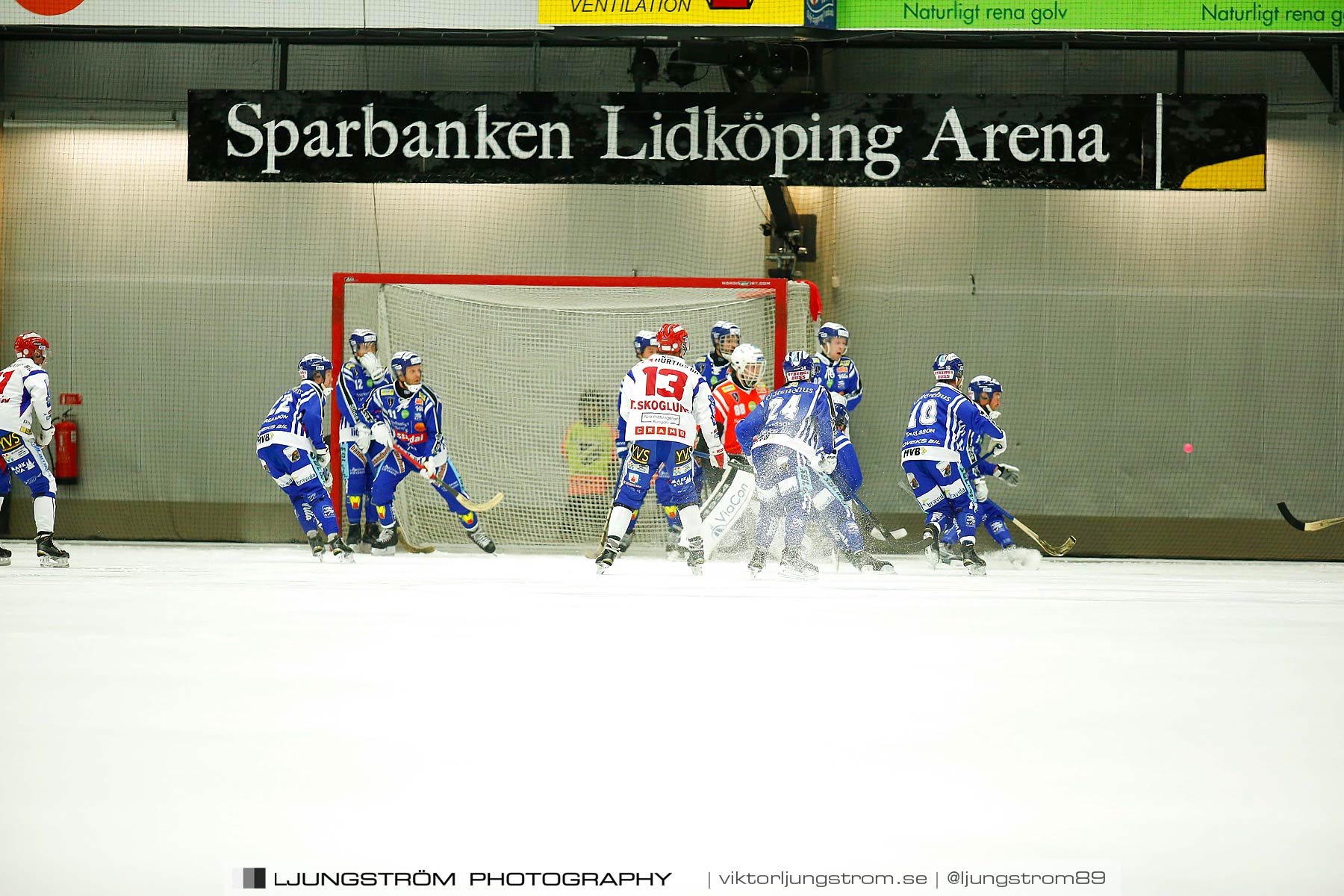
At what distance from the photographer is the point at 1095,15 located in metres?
10.2

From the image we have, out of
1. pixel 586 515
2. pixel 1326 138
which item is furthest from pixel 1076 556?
pixel 1326 138

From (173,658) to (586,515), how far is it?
5.80 meters

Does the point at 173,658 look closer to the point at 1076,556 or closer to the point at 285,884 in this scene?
the point at 285,884

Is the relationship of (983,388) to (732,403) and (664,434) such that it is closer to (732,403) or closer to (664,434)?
(732,403)

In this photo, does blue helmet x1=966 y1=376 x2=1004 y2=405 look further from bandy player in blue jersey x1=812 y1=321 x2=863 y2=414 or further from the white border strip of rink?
the white border strip of rink

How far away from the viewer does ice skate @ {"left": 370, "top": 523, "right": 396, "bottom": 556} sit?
9.41 m

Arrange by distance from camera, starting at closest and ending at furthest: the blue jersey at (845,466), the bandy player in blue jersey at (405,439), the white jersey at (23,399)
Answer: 1. the white jersey at (23,399)
2. the blue jersey at (845,466)
3. the bandy player in blue jersey at (405,439)

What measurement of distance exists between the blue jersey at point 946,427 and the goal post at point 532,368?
71.9 inches

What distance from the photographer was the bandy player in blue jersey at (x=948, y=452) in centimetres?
823

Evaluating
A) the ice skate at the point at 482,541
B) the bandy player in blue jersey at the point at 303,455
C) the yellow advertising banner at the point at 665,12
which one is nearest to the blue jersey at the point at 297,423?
the bandy player in blue jersey at the point at 303,455

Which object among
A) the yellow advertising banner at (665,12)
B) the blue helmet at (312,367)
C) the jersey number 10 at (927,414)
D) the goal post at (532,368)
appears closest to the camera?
the jersey number 10 at (927,414)

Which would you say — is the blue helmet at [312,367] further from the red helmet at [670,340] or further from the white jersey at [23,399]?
the red helmet at [670,340]

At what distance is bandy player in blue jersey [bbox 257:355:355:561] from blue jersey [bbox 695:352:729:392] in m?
2.55

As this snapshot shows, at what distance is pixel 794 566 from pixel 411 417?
327 cm
